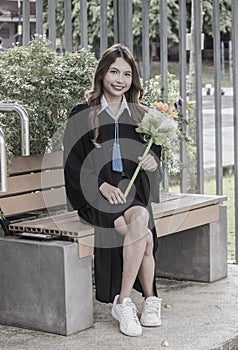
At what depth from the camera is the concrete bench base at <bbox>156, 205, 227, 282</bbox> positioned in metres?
5.10

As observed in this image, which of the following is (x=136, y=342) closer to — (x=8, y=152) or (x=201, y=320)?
(x=201, y=320)

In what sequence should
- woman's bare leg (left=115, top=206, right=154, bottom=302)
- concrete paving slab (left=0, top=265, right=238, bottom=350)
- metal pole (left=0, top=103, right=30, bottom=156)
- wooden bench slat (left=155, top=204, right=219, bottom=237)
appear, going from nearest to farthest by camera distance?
1. metal pole (left=0, top=103, right=30, bottom=156)
2. concrete paving slab (left=0, top=265, right=238, bottom=350)
3. woman's bare leg (left=115, top=206, right=154, bottom=302)
4. wooden bench slat (left=155, top=204, right=219, bottom=237)

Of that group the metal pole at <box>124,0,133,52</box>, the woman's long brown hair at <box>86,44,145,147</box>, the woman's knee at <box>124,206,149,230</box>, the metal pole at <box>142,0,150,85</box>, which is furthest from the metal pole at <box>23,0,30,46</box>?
the woman's knee at <box>124,206,149,230</box>

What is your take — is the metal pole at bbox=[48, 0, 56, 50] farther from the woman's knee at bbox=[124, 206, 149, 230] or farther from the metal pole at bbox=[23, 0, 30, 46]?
the woman's knee at bbox=[124, 206, 149, 230]

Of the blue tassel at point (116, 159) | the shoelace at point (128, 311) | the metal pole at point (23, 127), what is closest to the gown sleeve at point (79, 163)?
the blue tassel at point (116, 159)

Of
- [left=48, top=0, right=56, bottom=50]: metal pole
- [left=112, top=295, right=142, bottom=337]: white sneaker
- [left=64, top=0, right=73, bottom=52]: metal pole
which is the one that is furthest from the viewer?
[left=64, top=0, right=73, bottom=52]: metal pole

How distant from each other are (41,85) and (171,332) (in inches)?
59.8

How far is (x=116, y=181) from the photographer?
14.5 ft

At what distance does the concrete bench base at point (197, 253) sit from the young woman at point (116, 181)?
68cm

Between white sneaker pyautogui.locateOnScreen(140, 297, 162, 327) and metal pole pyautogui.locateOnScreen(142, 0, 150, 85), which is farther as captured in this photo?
metal pole pyautogui.locateOnScreen(142, 0, 150, 85)

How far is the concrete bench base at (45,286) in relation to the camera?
4055 mm

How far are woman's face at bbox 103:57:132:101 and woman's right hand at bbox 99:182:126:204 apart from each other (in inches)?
19.4

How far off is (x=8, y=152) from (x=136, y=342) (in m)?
1.12

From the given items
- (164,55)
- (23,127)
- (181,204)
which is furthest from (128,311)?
(164,55)
